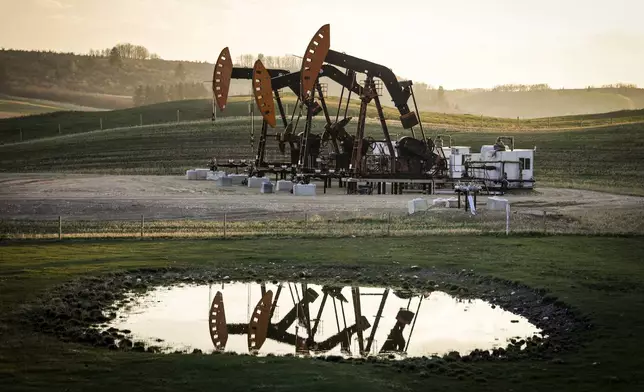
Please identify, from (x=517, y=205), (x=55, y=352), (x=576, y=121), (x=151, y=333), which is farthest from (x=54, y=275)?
(x=576, y=121)

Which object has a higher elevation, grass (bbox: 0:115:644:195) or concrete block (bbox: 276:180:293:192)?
grass (bbox: 0:115:644:195)

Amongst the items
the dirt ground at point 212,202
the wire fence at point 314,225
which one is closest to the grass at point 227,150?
the dirt ground at point 212,202

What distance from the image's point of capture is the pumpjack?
4638 cm

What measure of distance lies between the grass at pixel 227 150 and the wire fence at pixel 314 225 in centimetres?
1973

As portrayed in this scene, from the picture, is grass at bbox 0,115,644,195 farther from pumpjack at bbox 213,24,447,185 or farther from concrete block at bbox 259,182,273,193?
concrete block at bbox 259,182,273,193

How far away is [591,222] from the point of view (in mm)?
33438

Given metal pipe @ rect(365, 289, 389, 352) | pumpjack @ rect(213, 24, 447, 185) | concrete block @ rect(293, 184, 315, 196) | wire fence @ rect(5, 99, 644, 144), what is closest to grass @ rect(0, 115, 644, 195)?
wire fence @ rect(5, 99, 644, 144)

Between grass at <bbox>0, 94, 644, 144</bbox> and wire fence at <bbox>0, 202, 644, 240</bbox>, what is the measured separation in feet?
206

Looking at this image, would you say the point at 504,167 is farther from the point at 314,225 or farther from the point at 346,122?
the point at 314,225

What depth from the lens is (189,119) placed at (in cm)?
11225

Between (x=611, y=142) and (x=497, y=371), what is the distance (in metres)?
67.7

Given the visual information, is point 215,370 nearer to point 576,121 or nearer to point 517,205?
point 517,205

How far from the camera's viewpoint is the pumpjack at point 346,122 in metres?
46.4

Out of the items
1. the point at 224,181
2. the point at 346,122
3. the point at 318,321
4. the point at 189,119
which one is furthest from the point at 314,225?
the point at 189,119
